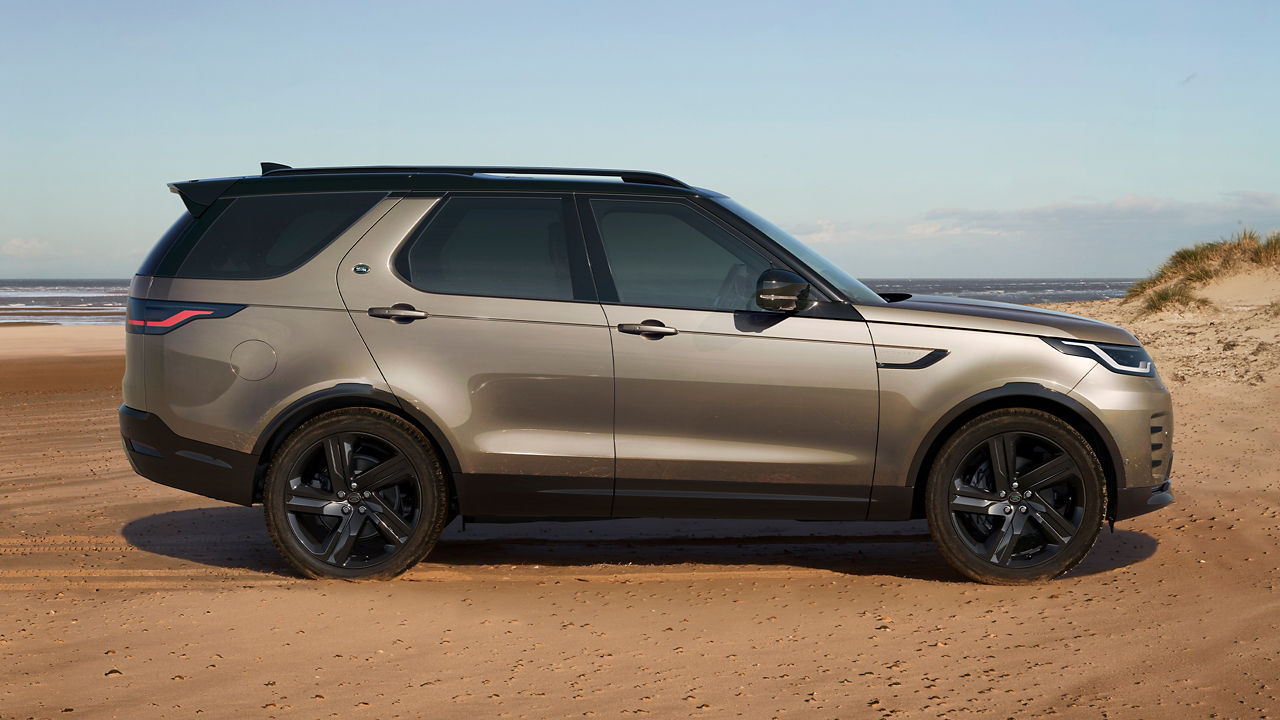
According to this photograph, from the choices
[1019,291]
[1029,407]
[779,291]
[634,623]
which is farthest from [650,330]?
[1019,291]

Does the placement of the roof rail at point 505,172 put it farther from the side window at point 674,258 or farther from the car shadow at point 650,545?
the car shadow at point 650,545

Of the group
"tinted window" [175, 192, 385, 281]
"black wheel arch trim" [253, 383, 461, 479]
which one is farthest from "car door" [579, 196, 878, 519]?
"tinted window" [175, 192, 385, 281]

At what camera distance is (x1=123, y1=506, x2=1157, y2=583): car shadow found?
5941 mm

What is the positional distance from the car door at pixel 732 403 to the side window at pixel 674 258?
0.03 ft

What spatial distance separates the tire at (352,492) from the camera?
5.40 metres

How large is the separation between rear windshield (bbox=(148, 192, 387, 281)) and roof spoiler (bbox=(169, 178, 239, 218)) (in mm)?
69

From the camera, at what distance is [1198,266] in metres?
21.2

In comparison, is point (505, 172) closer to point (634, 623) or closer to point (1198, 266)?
point (634, 623)

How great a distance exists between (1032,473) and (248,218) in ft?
13.3

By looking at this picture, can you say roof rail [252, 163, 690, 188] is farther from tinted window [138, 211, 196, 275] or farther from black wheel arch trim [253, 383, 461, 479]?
black wheel arch trim [253, 383, 461, 479]

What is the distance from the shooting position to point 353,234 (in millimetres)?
5484

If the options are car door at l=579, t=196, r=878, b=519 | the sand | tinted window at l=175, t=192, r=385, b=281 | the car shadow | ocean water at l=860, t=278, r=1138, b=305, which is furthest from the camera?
ocean water at l=860, t=278, r=1138, b=305

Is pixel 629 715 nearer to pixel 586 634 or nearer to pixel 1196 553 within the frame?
pixel 586 634

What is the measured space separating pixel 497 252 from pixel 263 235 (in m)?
1.21
